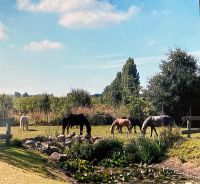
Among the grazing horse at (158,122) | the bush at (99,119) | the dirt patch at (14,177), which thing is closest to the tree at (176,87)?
the bush at (99,119)

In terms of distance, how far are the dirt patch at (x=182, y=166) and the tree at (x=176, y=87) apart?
14914 millimetres

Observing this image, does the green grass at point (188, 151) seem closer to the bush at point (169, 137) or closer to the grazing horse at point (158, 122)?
the bush at point (169, 137)

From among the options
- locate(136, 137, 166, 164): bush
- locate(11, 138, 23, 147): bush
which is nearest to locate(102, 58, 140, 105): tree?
locate(136, 137, 166, 164): bush

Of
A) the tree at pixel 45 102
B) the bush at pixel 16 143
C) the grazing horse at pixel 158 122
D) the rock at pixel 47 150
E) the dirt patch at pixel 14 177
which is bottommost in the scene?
the dirt patch at pixel 14 177

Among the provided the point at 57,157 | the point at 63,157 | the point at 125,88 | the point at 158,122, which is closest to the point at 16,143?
the point at 57,157

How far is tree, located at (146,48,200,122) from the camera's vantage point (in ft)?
118

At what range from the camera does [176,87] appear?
1411 inches

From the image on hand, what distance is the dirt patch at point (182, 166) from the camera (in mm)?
19312

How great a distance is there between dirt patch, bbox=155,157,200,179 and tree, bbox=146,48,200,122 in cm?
1491

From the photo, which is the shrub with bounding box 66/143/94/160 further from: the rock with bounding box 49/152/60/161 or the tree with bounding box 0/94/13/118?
the tree with bounding box 0/94/13/118

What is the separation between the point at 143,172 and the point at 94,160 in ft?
10.3

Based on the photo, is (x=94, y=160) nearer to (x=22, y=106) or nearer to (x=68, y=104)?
(x=68, y=104)

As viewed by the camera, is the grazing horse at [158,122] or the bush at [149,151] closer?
the bush at [149,151]

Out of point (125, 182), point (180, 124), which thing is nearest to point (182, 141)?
point (125, 182)
